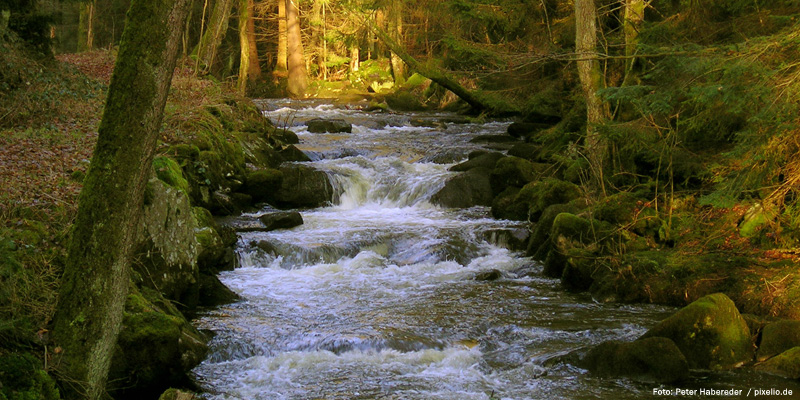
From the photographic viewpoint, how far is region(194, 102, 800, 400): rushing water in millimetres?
6410

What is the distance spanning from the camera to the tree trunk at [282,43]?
35094 millimetres

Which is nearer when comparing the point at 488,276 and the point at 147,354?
the point at 147,354

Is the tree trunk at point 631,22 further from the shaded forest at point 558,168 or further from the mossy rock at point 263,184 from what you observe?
the mossy rock at point 263,184

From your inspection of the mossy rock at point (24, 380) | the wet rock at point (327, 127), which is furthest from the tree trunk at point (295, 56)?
the mossy rock at point (24, 380)

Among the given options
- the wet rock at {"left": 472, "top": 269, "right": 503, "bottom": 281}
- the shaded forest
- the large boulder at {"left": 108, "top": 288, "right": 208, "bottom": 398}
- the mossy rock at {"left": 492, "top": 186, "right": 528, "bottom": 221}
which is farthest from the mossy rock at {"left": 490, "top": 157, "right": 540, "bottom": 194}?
the large boulder at {"left": 108, "top": 288, "right": 208, "bottom": 398}

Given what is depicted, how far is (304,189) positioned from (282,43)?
23.5 meters

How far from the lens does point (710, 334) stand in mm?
6758

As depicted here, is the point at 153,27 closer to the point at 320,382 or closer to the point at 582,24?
the point at 320,382

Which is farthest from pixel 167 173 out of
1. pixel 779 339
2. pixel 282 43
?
pixel 282 43

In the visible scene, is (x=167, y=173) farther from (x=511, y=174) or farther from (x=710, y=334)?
(x=511, y=174)

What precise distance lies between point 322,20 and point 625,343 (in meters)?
30.2

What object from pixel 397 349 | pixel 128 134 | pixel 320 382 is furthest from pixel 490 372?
pixel 128 134

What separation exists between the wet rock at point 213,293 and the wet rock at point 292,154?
25.7 ft

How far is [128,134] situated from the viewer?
4.76 meters
